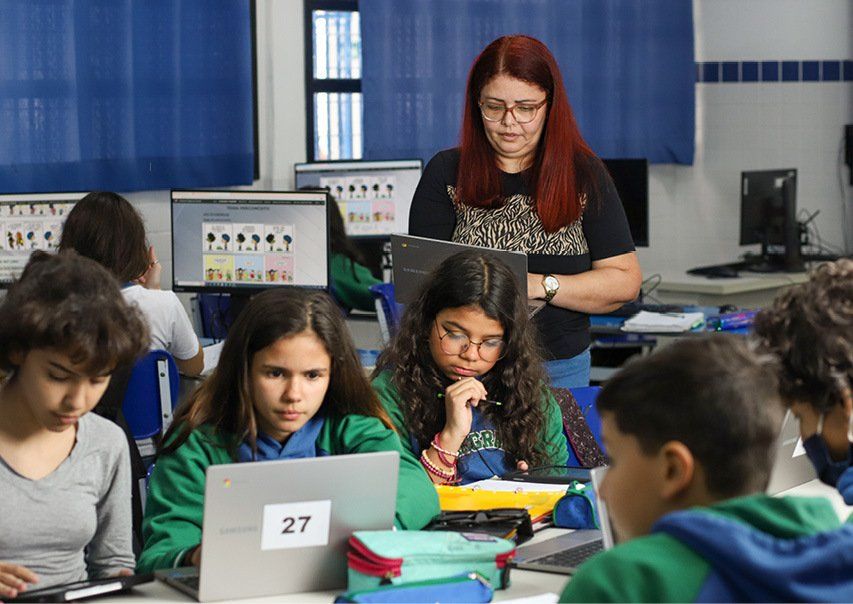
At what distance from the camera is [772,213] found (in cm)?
633

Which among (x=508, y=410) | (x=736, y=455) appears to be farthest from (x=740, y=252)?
(x=736, y=455)

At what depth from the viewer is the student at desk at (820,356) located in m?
1.70

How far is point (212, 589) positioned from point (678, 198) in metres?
5.87

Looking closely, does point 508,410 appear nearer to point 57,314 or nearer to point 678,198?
point 57,314

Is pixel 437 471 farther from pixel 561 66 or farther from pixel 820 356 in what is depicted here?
pixel 561 66

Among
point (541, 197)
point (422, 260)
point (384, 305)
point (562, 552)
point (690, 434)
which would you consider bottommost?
point (562, 552)

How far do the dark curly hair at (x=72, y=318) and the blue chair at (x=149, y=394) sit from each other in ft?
4.76

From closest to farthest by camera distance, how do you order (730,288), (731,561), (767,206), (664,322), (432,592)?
(731,561)
(432,592)
(664,322)
(730,288)
(767,206)

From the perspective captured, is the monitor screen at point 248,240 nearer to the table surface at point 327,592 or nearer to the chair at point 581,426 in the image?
the chair at point 581,426

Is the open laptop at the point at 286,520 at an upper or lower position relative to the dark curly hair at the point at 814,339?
lower

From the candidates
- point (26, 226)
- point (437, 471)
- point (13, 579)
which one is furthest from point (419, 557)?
point (26, 226)

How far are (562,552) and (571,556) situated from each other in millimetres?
32

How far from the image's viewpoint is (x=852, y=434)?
1767 millimetres

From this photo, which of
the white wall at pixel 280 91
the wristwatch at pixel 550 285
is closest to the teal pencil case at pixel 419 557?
the wristwatch at pixel 550 285
